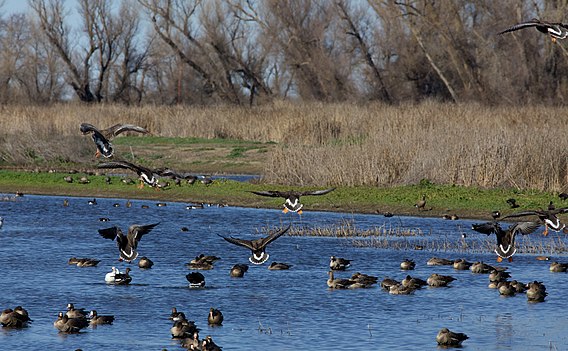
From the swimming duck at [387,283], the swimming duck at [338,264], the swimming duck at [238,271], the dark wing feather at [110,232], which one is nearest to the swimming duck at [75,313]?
the dark wing feather at [110,232]

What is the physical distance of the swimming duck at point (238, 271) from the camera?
18141 millimetres

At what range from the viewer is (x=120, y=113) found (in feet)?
158

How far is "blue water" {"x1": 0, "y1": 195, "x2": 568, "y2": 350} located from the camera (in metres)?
13.5

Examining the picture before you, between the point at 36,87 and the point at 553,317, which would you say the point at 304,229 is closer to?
the point at 553,317

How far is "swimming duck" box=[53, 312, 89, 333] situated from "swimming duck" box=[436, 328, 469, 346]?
442 cm

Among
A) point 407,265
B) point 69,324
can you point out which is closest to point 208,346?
point 69,324

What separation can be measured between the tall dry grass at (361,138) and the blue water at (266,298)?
4.46 metres

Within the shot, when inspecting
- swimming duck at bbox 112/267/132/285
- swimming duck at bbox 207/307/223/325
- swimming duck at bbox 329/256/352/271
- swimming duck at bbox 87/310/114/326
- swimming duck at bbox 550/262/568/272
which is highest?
swimming duck at bbox 550/262/568/272

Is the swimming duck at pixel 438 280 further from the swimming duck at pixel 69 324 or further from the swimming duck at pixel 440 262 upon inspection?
the swimming duck at pixel 69 324

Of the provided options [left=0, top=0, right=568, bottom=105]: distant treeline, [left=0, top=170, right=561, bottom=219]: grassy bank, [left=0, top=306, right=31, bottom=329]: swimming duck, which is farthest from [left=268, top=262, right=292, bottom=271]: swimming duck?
[left=0, top=0, right=568, bottom=105]: distant treeline

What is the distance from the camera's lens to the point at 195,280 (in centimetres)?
1711

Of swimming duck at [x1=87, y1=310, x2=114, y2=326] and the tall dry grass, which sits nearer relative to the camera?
swimming duck at [x1=87, y1=310, x2=114, y2=326]

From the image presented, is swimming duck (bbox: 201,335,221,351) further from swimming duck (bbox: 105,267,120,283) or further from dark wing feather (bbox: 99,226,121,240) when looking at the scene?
swimming duck (bbox: 105,267,120,283)

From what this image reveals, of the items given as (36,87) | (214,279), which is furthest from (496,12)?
(214,279)
